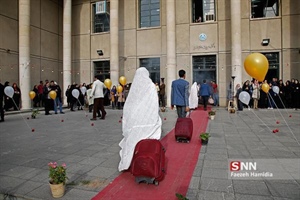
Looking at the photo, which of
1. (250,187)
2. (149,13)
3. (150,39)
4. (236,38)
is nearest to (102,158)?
(250,187)

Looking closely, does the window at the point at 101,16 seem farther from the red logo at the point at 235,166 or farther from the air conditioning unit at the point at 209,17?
the red logo at the point at 235,166

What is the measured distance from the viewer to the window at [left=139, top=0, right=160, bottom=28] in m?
20.0

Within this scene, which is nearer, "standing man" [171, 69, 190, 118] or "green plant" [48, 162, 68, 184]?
"green plant" [48, 162, 68, 184]

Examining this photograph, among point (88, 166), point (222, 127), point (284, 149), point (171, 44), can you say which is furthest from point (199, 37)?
Result: point (88, 166)

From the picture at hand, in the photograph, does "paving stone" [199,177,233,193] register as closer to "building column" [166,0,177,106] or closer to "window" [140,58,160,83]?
"building column" [166,0,177,106]

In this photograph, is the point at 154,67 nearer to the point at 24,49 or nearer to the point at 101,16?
the point at 101,16

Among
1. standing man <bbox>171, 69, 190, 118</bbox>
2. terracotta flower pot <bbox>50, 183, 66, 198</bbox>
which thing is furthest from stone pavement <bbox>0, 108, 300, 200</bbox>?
standing man <bbox>171, 69, 190, 118</bbox>

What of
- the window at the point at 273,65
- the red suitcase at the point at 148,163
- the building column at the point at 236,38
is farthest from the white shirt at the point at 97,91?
the window at the point at 273,65

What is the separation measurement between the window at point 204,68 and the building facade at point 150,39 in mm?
32

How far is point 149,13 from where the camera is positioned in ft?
66.5

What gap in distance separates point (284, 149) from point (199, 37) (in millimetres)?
14438

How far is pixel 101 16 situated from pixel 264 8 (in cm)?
1415

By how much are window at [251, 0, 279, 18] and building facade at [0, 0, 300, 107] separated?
0.23 ft

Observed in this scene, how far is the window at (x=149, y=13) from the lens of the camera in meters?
20.0
